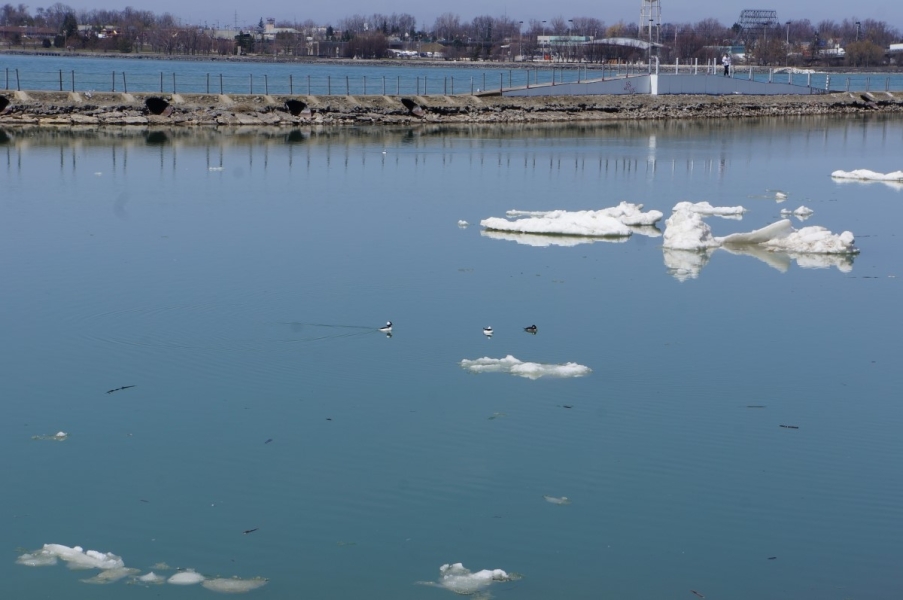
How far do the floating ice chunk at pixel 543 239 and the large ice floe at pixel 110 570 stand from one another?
10804mm

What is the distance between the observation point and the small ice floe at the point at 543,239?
16984mm

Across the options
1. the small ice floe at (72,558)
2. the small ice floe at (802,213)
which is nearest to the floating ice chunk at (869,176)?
the small ice floe at (802,213)

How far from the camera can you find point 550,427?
895 centimetres

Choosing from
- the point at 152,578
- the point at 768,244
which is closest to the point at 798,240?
the point at 768,244

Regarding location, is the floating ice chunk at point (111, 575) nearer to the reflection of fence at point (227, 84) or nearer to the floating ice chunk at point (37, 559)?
the floating ice chunk at point (37, 559)

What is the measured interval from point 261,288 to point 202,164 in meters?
14.8

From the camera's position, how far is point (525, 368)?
33.7 ft

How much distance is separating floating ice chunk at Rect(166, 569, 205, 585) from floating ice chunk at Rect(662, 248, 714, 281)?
932 centimetres

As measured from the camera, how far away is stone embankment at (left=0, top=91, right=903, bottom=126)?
39688 mm

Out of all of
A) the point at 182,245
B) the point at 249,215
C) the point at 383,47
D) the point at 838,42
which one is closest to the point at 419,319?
the point at 182,245

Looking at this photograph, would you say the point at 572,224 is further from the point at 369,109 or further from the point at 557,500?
the point at 369,109

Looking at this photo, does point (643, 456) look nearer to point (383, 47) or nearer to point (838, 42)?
point (383, 47)

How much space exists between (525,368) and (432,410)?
4.23ft

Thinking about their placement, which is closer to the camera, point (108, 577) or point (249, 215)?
point (108, 577)
